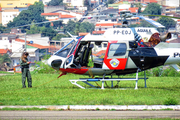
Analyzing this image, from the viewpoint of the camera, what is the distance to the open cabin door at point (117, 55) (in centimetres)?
1579

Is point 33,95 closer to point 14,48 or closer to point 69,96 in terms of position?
point 69,96

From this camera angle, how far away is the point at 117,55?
1579cm

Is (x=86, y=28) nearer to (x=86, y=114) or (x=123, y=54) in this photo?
(x=123, y=54)

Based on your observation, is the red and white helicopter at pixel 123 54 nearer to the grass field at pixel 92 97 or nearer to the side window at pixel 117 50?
the side window at pixel 117 50

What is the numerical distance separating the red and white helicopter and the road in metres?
4.08

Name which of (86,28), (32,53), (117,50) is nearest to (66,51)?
(117,50)

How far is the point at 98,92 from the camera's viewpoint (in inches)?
583

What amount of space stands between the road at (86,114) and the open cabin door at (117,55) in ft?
14.7

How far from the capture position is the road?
11.0 metres

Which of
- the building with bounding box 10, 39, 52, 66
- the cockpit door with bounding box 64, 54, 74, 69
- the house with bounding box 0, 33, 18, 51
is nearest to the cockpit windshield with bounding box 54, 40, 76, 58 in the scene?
the cockpit door with bounding box 64, 54, 74, 69

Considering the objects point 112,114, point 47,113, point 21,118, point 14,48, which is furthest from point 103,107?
point 14,48

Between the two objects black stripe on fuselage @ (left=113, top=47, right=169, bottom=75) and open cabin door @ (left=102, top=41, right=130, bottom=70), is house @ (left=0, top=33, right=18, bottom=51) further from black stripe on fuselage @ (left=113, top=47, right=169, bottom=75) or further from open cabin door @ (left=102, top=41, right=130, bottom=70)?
black stripe on fuselage @ (left=113, top=47, right=169, bottom=75)

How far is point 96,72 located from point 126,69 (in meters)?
1.36

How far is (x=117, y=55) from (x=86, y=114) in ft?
16.3
